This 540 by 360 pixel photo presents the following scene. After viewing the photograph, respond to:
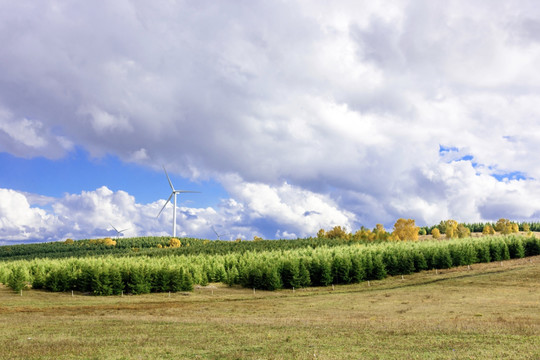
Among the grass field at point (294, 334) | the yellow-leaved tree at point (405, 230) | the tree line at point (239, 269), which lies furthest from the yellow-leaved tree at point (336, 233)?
the grass field at point (294, 334)

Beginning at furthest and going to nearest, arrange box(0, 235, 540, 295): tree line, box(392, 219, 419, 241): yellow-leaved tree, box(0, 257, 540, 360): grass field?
box(392, 219, 419, 241): yellow-leaved tree, box(0, 235, 540, 295): tree line, box(0, 257, 540, 360): grass field

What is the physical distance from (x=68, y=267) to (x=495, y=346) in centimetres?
6984

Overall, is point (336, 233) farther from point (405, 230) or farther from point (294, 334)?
point (294, 334)

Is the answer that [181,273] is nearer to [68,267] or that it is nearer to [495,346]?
[68,267]

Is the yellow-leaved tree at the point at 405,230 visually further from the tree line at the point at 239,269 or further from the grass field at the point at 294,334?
the grass field at the point at 294,334

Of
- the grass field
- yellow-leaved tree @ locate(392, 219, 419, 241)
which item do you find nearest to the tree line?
the grass field

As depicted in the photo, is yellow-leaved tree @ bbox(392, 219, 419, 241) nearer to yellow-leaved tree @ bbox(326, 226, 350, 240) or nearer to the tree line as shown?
yellow-leaved tree @ bbox(326, 226, 350, 240)

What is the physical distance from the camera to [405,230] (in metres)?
185

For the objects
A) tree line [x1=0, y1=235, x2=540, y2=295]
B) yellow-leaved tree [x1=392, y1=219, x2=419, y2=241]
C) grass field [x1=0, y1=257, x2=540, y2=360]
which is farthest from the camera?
yellow-leaved tree [x1=392, y1=219, x2=419, y2=241]

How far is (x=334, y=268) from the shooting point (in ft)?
277

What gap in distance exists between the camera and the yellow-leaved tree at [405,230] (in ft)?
600

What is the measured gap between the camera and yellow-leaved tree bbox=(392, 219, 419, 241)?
7205 inches

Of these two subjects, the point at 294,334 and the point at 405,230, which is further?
the point at 405,230

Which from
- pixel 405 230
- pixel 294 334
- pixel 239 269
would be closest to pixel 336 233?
pixel 405 230
